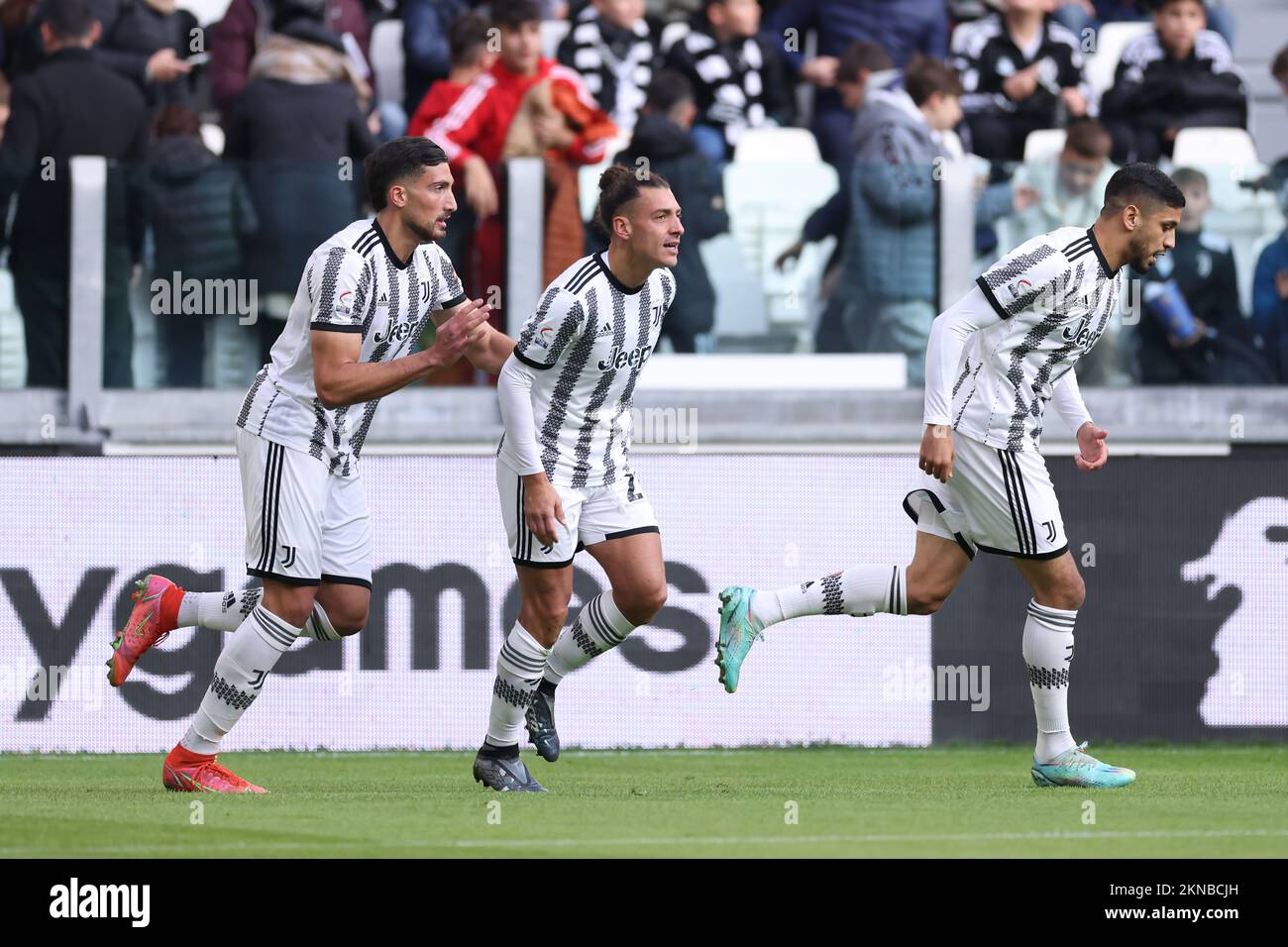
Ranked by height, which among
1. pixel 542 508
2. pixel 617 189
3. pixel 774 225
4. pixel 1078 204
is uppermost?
pixel 1078 204

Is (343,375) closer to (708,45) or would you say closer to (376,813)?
(376,813)

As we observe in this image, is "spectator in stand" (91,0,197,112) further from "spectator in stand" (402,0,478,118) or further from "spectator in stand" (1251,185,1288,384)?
"spectator in stand" (1251,185,1288,384)

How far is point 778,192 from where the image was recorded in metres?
11.5

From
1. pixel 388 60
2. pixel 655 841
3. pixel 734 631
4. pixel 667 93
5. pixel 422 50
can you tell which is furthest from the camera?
pixel 388 60

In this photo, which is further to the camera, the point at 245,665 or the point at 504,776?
the point at 504,776

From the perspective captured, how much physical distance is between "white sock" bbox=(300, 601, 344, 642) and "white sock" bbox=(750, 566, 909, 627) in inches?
62.1

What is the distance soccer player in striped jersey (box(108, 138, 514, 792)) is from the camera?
769 centimetres

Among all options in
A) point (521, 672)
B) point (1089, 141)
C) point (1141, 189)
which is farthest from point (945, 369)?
point (1089, 141)

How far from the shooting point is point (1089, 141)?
1165 centimetres

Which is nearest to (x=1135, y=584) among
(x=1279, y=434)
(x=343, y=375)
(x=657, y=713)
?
(x=1279, y=434)

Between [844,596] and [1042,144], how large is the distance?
5144 mm

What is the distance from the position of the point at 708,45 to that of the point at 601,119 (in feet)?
4.75

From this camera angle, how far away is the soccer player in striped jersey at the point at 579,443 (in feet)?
25.9

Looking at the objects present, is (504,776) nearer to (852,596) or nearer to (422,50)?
(852,596)
